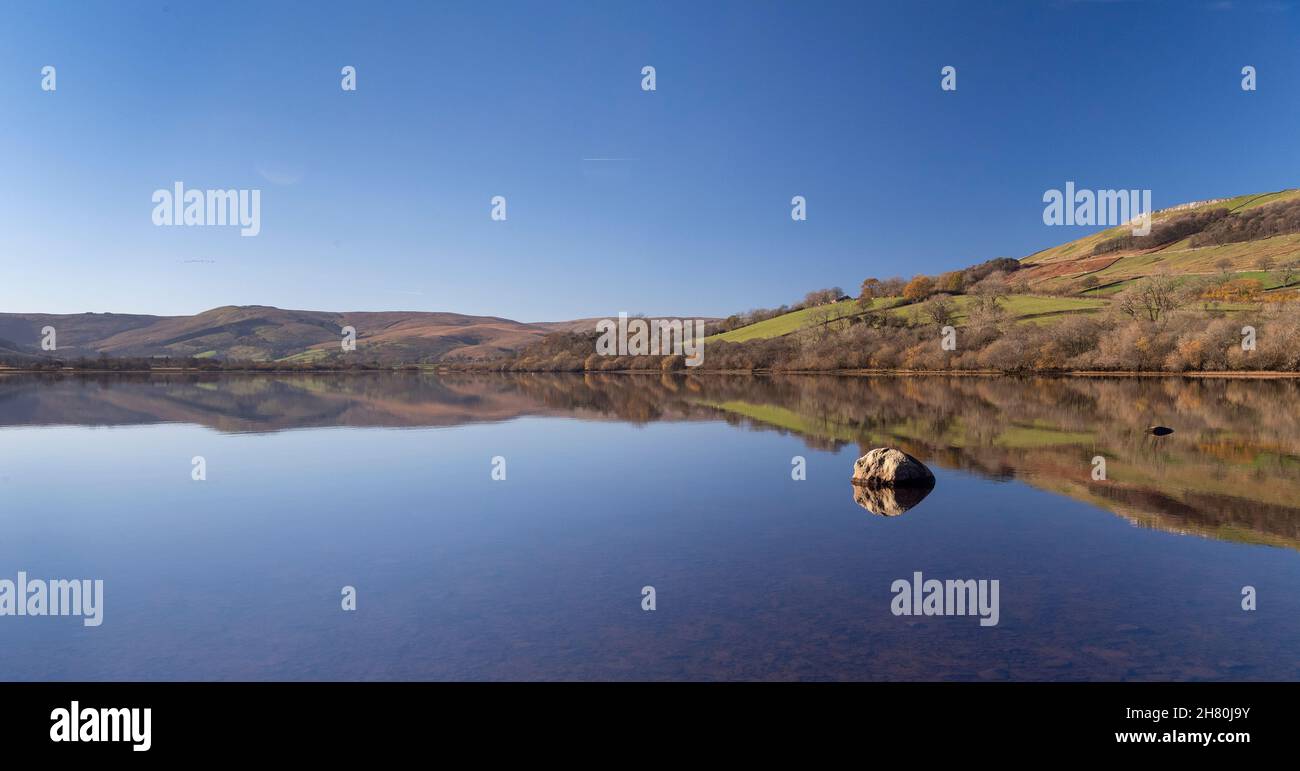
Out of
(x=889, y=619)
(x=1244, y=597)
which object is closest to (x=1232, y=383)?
(x=1244, y=597)

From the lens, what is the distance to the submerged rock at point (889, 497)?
14.7m

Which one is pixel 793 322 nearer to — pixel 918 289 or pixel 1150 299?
pixel 918 289

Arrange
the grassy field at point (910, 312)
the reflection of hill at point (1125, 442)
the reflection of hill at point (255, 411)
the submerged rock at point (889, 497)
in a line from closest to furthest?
1. the reflection of hill at point (1125, 442)
2. the submerged rock at point (889, 497)
3. the reflection of hill at point (255, 411)
4. the grassy field at point (910, 312)

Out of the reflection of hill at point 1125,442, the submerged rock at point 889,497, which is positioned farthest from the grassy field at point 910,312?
the submerged rock at point 889,497

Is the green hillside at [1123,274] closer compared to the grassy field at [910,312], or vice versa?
the green hillside at [1123,274]

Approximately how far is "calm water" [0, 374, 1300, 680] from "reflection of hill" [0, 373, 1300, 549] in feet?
0.73

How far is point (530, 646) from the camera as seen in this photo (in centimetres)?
760

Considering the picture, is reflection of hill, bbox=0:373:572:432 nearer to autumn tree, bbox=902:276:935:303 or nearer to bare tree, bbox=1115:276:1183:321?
bare tree, bbox=1115:276:1183:321

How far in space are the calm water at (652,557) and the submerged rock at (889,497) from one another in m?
0.35

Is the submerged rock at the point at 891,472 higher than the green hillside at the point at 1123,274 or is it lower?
lower

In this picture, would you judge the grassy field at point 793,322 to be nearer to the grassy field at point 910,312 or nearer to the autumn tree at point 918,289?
the grassy field at point 910,312

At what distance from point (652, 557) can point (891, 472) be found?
8403 millimetres
